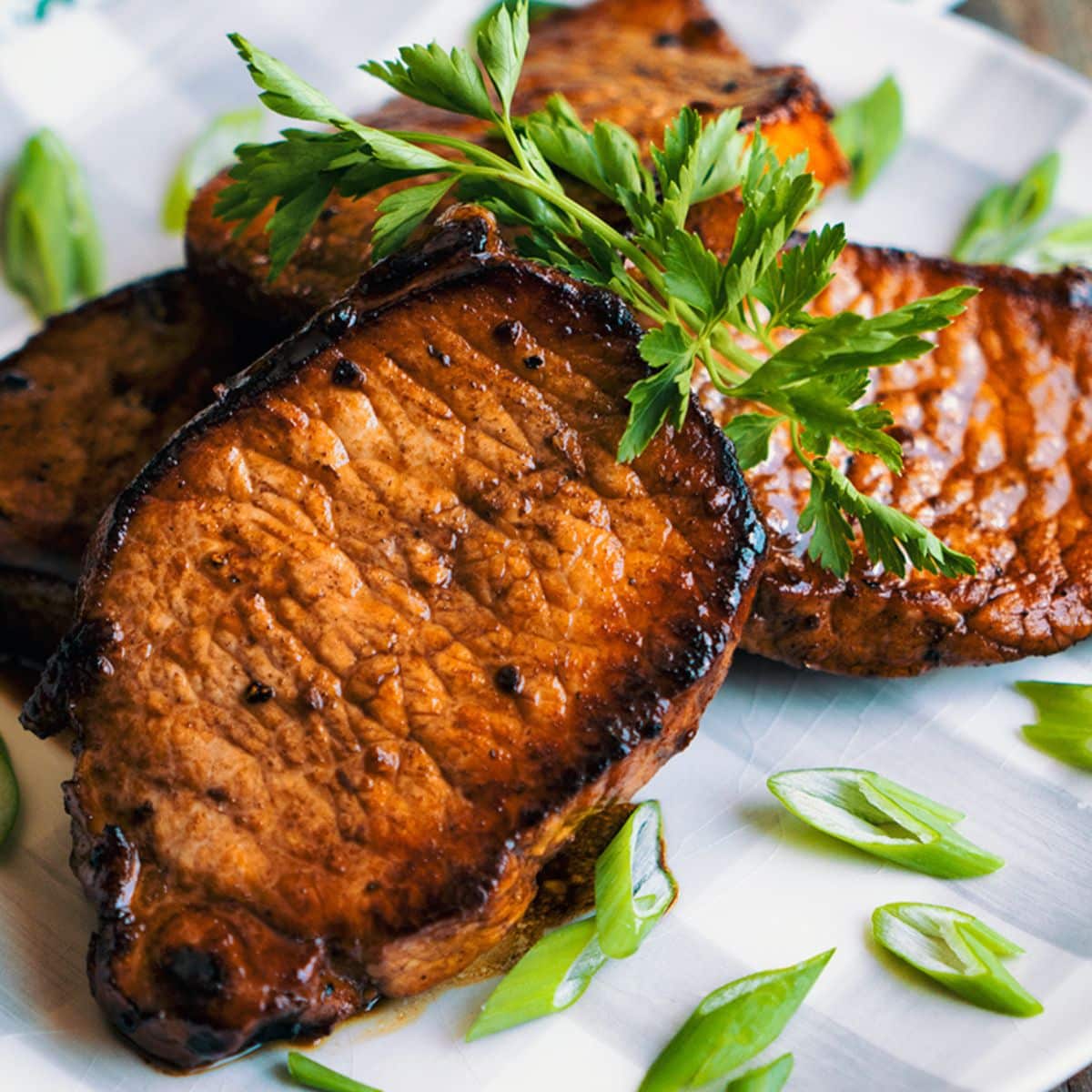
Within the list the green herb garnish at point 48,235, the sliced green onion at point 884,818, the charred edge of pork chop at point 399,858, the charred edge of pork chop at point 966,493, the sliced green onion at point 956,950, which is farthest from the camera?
the green herb garnish at point 48,235

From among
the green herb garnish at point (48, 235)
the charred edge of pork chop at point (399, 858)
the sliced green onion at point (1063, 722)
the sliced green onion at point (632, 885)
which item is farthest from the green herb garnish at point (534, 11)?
the sliced green onion at point (632, 885)

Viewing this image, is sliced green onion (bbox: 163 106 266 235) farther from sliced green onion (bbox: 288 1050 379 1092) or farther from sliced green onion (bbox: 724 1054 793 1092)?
sliced green onion (bbox: 724 1054 793 1092)

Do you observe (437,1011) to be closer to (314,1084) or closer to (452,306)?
(314,1084)

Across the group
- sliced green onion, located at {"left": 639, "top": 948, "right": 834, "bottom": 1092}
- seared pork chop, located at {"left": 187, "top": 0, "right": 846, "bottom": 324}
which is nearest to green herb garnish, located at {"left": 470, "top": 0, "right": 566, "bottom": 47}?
seared pork chop, located at {"left": 187, "top": 0, "right": 846, "bottom": 324}

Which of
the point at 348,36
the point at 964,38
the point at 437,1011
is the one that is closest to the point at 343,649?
the point at 437,1011

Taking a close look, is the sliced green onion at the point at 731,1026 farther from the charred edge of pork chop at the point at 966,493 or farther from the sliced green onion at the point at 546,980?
the charred edge of pork chop at the point at 966,493
